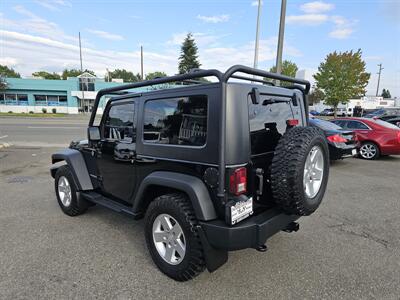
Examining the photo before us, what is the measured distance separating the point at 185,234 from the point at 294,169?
110 centimetres

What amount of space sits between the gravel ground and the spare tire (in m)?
0.80

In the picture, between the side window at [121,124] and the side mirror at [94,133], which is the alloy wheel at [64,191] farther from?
the side window at [121,124]

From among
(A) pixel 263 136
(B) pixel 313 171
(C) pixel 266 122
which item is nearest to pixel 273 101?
(C) pixel 266 122

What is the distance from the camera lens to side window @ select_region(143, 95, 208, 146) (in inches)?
97.4

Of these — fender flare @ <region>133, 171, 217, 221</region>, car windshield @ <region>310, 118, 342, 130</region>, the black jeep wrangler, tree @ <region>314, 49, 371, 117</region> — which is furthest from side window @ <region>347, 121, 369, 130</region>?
tree @ <region>314, 49, 371, 117</region>

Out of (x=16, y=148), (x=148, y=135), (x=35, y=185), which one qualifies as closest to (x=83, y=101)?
(x=16, y=148)

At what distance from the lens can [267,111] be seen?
270 centimetres

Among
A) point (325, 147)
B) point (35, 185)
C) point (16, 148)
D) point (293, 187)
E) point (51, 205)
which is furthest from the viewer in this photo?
point (16, 148)

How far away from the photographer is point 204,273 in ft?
9.10

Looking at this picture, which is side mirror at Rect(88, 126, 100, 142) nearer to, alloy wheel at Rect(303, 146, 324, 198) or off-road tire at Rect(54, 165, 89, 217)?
off-road tire at Rect(54, 165, 89, 217)

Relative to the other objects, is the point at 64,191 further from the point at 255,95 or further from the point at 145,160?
the point at 255,95

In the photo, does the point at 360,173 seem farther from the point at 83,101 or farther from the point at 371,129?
the point at 83,101

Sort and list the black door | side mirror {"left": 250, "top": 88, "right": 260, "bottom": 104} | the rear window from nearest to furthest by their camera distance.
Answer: side mirror {"left": 250, "top": 88, "right": 260, "bottom": 104}, the rear window, the black door

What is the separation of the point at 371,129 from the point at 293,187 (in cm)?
822
